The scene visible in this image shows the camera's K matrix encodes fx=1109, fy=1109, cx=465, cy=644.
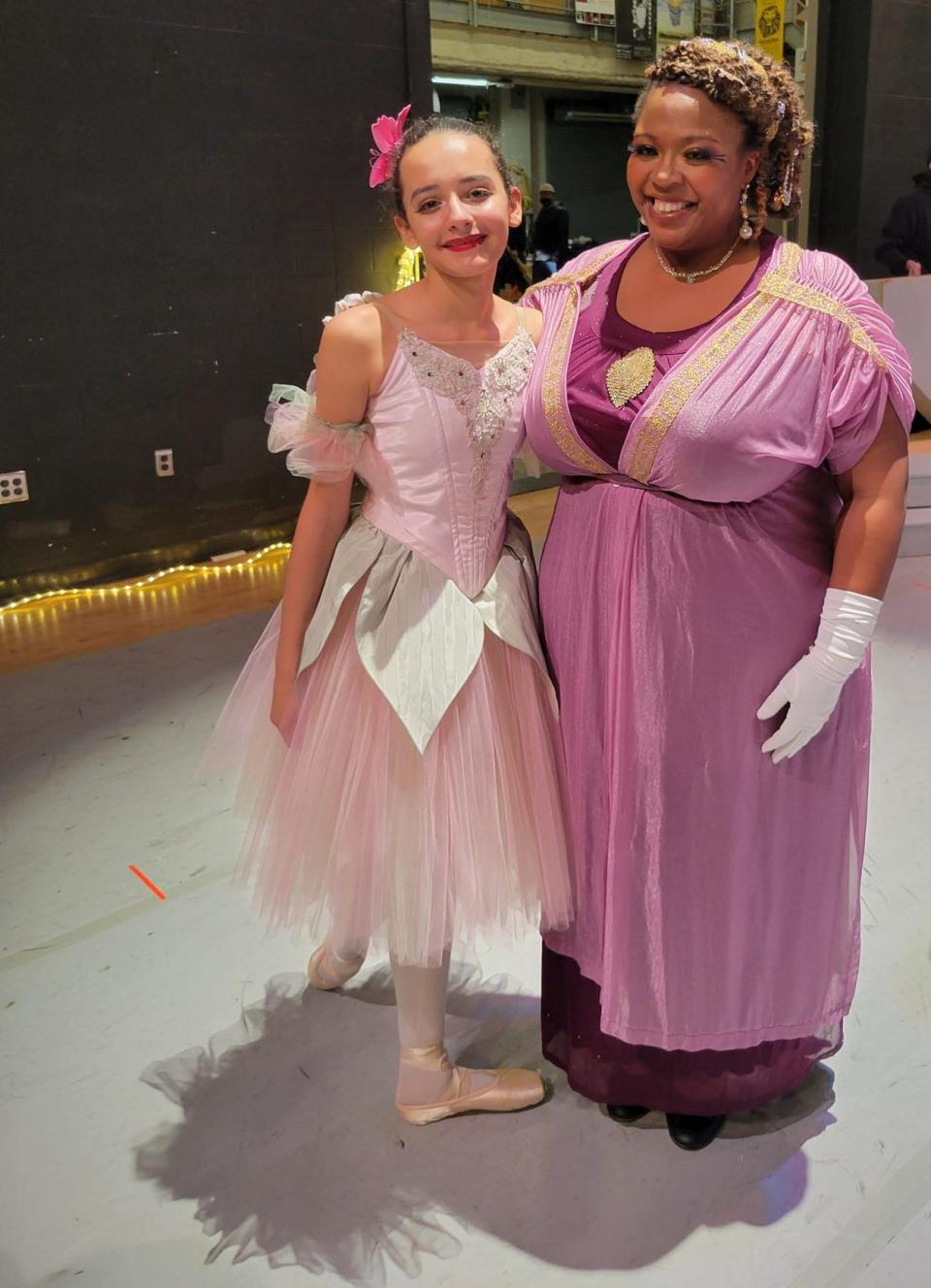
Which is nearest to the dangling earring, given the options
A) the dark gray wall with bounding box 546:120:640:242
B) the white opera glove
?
the white opera glove

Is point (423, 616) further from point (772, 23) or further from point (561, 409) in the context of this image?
point (772, 23)

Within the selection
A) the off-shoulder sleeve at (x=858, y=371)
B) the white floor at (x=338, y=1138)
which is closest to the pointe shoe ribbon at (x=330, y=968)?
the white floor at (x=338, y=1138)

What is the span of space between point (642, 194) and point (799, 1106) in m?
1.43

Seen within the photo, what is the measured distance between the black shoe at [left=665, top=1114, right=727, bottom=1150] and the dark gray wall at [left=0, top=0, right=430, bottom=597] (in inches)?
135

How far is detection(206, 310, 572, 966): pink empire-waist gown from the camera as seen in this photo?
1.56 metres

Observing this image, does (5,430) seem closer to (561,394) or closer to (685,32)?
(561,394)

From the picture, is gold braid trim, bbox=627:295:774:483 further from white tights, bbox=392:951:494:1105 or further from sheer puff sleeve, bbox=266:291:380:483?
white tights, bbox=392:951:494:1105

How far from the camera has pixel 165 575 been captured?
466 cm

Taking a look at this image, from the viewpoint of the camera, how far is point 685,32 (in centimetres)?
852

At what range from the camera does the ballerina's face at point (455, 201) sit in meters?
1.49

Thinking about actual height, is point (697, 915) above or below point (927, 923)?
above

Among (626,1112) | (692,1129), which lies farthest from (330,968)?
(692,1129)

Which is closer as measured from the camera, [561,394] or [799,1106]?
[561,394]

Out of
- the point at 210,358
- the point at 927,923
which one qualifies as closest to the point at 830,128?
the point at 210,358
